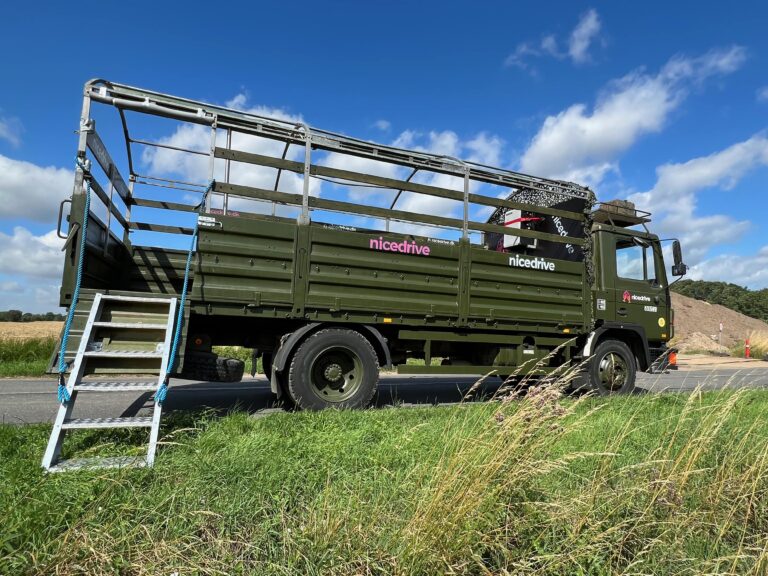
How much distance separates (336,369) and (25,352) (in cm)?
1090

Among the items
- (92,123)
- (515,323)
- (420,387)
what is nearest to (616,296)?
(515,323)

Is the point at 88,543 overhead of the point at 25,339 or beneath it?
beneath

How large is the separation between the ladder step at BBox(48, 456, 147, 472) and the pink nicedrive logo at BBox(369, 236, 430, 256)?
132 inches

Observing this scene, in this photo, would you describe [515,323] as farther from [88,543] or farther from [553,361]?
[88,543]

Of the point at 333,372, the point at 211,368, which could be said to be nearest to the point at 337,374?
the point at 333,372

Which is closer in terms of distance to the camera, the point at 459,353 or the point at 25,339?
the point at 459,353

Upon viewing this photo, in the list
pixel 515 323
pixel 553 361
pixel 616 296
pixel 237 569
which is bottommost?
pixel 237 569

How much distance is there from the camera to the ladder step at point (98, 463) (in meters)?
2.84

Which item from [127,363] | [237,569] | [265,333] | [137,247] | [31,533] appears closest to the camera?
[237,569]

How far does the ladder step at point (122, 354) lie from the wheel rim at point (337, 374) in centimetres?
178

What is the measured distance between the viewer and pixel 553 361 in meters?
7.12

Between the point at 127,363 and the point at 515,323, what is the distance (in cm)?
471

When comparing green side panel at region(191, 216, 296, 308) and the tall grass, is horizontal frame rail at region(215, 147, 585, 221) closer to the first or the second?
green side panel at region(191, 216, 296, 308)

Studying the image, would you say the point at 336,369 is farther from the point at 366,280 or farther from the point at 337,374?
the point at 366,280
